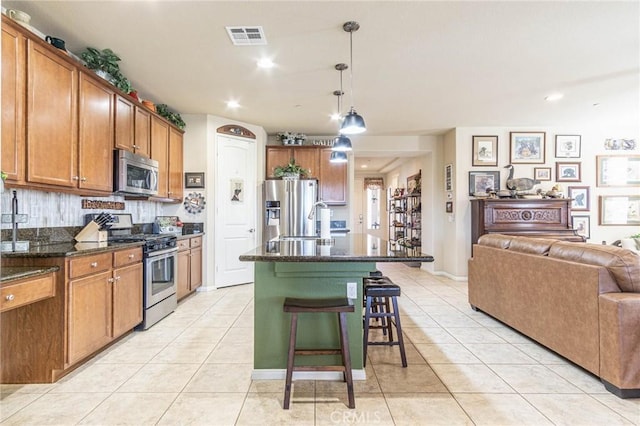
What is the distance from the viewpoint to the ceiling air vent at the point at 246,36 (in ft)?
8.70

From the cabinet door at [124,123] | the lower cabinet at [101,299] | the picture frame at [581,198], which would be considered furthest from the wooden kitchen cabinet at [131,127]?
the picture frame at [581,198]

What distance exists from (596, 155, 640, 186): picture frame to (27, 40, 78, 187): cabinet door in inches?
295

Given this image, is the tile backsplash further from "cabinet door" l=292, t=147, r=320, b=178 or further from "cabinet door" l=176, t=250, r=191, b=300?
"cabinet door" l=292, t=147, r=320, b=178

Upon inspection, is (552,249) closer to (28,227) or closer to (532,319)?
(532,319)

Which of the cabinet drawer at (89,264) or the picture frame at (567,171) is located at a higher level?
the picture frame at (567,171)

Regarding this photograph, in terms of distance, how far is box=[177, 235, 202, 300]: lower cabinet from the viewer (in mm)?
4184

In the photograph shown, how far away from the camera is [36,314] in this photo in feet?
7.35

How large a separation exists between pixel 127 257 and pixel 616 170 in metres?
7.53

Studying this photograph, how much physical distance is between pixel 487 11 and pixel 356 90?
1.71 meters

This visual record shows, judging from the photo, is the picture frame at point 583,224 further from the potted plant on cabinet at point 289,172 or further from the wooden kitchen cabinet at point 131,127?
the wooden kitchen cabinet at point 131,127

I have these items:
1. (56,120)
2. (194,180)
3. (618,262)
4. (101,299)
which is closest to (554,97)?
(618,262)

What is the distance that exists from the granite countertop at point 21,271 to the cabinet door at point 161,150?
81.0 inches

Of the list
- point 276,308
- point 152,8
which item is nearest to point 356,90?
point 152,8

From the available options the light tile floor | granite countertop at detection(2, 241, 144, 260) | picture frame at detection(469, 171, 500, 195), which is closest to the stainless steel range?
the light tile floor
